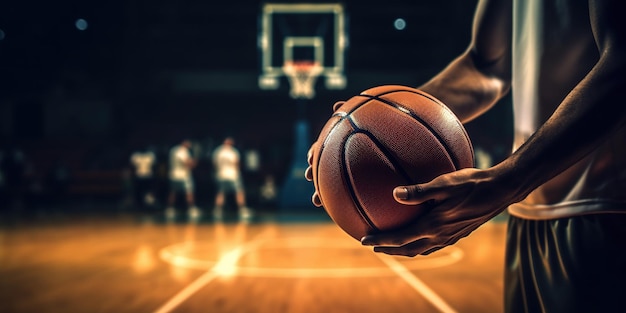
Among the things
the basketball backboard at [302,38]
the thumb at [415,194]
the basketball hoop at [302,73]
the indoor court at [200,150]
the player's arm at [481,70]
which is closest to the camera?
the thumb at [415,194]

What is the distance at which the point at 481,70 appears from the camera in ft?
4.18

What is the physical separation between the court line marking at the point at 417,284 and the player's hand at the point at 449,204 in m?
2.15

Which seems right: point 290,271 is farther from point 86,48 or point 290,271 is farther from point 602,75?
point 86,48

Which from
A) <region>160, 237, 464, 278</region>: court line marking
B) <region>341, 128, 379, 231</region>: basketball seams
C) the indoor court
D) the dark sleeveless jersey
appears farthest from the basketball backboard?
<region>341, 128, 379, 231</region>: basketball seams

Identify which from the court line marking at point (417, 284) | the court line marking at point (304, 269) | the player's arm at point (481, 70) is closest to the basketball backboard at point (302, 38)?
the court line marking at point (304, 269)

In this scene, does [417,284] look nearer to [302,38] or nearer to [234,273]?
[234,273]

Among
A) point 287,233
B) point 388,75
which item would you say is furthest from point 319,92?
point 287,233

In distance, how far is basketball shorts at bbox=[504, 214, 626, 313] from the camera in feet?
3.08

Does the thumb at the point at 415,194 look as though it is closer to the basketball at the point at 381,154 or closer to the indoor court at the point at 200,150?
the basketball at the point at 381,154

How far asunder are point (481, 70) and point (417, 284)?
246cm

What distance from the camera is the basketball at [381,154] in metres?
0.95

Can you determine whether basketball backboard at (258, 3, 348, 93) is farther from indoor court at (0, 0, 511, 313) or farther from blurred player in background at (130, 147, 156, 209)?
blurred player in background at (130, 147, 156, 209)

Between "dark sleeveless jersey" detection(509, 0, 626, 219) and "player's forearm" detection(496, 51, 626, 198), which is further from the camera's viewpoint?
"dark sleeveless jersey" detection(509, 0, 626, 219)

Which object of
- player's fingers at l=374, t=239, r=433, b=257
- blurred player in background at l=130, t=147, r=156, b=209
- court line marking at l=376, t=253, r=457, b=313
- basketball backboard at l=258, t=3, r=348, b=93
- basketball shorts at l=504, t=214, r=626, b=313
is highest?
basketball backboard at l=258, t=3, r=348, b=93
